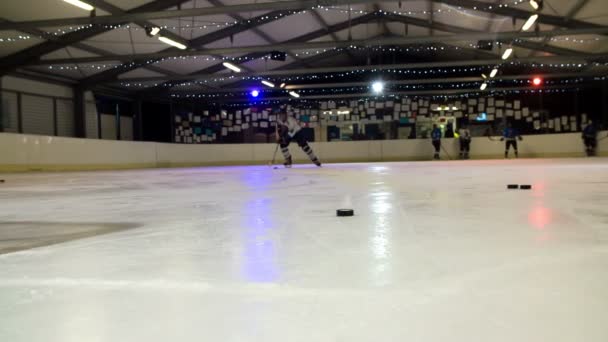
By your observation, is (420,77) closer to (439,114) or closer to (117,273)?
(439,114)

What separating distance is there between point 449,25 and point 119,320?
42.5 ft

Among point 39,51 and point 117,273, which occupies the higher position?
point 39,51

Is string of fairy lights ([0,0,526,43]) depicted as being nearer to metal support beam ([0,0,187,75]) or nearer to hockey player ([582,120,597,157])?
metal support beam ([0,0,187,75])

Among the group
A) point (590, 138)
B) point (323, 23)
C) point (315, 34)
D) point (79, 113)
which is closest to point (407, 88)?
point (315, 34)

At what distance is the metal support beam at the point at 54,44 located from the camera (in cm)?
970

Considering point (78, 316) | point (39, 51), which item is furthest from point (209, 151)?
point (78, 316)

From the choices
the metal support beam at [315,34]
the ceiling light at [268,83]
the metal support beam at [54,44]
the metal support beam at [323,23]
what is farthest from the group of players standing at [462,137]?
the ceiling light at [268,83]

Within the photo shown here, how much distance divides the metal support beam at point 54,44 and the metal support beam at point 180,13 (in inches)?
34.7

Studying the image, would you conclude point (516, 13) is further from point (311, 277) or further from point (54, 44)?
point (311, 277)

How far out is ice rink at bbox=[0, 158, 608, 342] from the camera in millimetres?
822

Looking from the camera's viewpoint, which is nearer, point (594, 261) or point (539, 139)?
point (594, 261)

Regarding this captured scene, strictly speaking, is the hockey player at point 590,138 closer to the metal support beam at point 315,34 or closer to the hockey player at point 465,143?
the hockey player at point 465,143

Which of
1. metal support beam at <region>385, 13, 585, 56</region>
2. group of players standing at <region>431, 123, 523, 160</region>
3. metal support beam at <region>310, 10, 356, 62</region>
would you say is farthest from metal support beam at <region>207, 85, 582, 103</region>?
metal support beam at <region>385, 13, 585, 56</region>

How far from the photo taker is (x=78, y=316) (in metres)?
0.90
